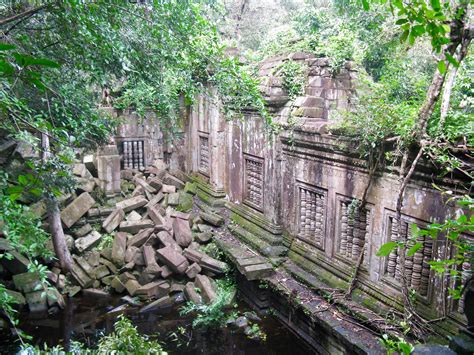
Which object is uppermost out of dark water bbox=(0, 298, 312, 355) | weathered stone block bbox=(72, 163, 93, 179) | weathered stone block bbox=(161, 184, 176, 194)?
weathered stone block bbox=(72, 163, 93, 179)

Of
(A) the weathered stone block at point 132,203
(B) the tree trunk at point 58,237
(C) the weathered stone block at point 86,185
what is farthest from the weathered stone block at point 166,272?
(C) the weathered stone block at point 86,185

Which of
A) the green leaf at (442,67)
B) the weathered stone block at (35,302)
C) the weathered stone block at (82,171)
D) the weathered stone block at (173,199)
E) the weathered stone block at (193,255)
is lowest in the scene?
the weathered stone block at (35,302)

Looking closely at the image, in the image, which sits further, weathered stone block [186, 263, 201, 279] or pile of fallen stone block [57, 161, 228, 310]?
weathered stone block [186, 263, 201, 279]

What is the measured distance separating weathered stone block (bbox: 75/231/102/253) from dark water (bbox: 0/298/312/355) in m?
1.20

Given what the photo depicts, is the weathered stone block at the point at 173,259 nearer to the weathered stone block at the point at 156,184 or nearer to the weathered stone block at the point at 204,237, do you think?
the weathered stone block at the point at 204,237

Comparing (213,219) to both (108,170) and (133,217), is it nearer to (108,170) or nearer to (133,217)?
(133,217)

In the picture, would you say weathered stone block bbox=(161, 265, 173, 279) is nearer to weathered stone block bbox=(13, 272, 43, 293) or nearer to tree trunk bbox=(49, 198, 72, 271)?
tree trunk bbox=(49, 198, 72, 271)

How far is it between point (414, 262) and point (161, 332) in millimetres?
4335

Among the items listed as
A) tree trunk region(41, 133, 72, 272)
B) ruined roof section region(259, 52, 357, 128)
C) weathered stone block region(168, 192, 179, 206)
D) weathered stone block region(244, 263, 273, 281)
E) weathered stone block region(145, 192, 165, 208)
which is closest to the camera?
weathered stone block region(244, 263, 273, 281)

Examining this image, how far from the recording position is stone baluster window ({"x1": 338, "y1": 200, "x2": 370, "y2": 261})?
576 cm

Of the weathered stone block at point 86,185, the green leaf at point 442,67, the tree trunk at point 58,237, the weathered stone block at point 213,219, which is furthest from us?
the weathered stone block at point 86,185

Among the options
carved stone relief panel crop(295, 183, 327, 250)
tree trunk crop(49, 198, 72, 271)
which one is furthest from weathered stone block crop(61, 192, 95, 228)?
carved stone relief panel crop(295, 183, 327, 250)

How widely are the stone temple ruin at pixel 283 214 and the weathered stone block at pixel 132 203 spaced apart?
0.03 meters

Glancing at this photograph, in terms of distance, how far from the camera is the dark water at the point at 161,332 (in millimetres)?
6211
